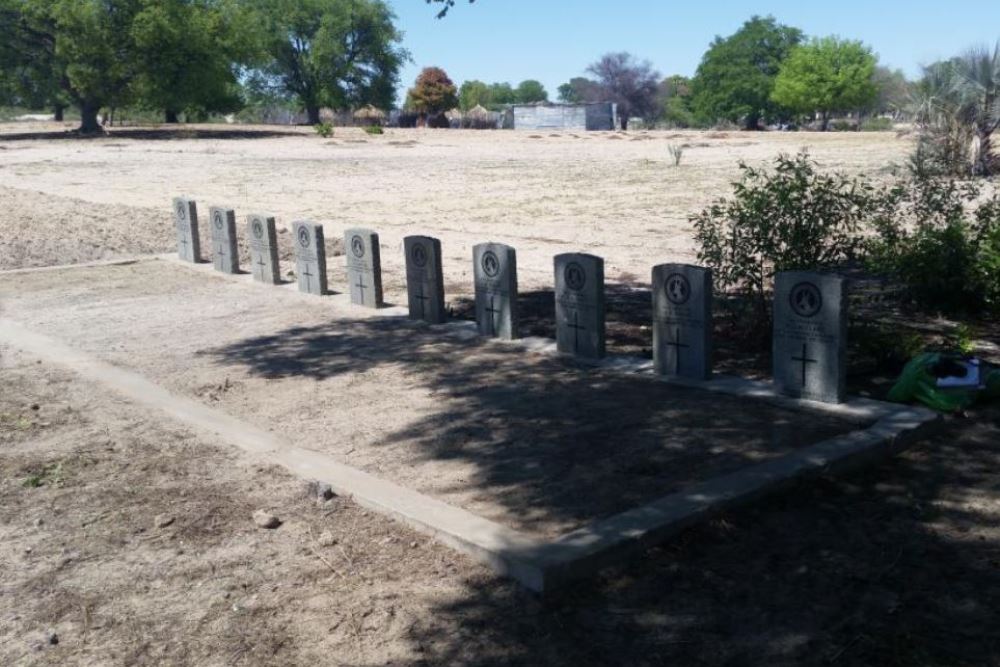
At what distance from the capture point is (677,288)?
23.7 feet

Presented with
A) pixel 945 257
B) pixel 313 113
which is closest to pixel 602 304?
pixel 945 257

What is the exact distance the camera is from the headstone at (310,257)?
10.8 meters

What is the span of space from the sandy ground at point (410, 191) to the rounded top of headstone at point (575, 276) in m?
2.16

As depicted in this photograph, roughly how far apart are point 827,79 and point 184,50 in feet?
162

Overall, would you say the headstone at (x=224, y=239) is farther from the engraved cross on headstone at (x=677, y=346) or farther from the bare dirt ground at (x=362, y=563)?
the engraved cross on headstone at (x=677, y=346)

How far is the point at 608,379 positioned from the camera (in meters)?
7.44

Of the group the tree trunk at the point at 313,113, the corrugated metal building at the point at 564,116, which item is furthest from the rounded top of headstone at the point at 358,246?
the tree trunk at the point at 313,113

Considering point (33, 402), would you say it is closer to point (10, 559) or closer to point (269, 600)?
point (10, 559)

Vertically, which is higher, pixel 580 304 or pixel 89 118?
pixel 89 118

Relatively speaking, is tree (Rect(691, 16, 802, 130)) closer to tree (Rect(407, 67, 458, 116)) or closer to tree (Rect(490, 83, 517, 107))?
tree (Rect(407, 67, 458, 116))

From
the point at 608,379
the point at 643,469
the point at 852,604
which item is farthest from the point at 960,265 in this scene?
the point at 852,604

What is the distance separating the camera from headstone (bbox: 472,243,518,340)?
27.8ft

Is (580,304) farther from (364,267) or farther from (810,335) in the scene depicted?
(364,267)

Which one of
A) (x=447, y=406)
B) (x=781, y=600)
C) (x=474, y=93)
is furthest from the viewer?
(x=474, y=93)
